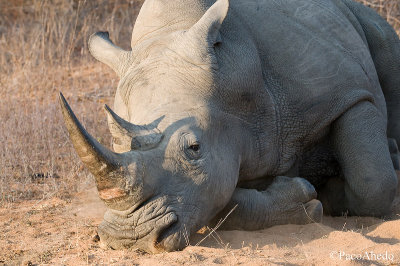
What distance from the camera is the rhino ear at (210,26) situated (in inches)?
188

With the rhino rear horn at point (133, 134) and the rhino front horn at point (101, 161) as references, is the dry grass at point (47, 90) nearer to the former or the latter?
the rhino rear horn at point (133, 134)

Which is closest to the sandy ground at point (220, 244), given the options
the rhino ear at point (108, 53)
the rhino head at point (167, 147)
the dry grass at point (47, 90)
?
the rhino head at point (167, 147)

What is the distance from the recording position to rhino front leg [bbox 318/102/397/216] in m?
5.37

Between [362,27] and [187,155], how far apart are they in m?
2.92

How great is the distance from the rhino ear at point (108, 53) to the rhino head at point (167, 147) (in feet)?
0.68

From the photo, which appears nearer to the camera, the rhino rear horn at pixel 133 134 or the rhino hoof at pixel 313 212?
the rhino rear horn at pixel 133 134

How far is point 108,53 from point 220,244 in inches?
72.0

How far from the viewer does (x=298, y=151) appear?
5430mm

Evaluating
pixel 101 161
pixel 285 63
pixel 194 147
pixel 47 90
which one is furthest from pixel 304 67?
pixel 47 90

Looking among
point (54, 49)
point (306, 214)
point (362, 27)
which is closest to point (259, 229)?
point (306, 214)

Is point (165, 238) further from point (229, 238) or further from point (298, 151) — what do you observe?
point (298, 151)

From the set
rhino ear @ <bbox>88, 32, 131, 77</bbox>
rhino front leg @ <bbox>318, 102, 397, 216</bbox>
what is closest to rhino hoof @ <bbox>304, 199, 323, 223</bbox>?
rhino front leg @ <bbox>318, 102, 397, 216</bbox>

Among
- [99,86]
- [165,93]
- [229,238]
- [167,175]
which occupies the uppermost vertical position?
[165,93]

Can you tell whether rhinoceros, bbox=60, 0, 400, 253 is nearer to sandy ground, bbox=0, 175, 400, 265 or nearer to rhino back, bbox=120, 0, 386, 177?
rhino back, bbox=120, 0, 386, 177
